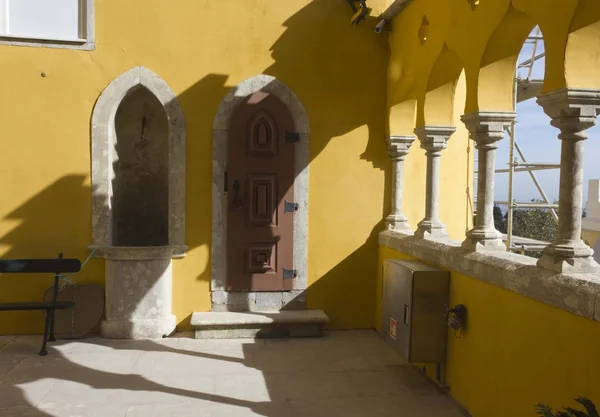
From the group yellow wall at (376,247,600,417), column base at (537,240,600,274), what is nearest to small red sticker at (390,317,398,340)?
yellow wall at (376,247,600,417)

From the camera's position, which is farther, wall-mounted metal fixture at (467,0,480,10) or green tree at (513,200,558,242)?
green tree at (513,200,558,242)

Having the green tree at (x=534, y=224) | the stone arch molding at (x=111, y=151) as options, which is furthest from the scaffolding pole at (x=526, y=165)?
the green tree at (x=534, y=224)

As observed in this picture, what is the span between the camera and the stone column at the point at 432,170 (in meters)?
4.27

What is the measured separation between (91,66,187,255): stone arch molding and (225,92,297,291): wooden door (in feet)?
1.55

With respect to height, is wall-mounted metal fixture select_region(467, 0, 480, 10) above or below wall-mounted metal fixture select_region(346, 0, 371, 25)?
below

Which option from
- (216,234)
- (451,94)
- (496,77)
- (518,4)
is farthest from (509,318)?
(216,234)

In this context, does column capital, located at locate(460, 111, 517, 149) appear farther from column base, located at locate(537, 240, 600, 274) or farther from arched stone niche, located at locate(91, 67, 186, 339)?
arched stone niche, located at locate(91, 67, 186, 339)

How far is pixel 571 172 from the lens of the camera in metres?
2.54

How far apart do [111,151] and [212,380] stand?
8.19 feet

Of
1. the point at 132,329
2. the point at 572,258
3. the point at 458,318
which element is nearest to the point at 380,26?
the point at 458,318

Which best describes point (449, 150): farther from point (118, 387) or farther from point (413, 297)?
point (118, 387)

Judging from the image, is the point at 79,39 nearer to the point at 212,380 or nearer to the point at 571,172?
the point at 212,380

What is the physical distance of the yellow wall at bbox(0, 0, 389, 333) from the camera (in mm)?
4840

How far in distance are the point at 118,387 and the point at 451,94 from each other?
343cm
